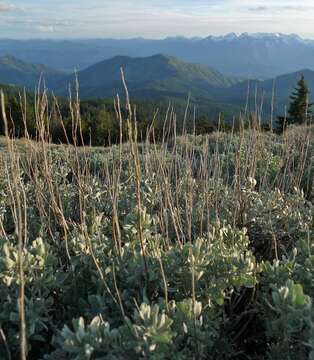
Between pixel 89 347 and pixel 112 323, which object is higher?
pixel 89 347

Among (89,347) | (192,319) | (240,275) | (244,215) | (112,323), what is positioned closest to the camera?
(89,347)

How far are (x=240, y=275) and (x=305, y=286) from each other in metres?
0.41

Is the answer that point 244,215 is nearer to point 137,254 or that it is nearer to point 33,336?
point 137,254

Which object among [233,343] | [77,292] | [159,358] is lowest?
[233,343]

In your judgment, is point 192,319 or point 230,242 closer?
point 192,319

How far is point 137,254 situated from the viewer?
287cm

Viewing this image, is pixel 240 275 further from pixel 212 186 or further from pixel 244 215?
pixel 212 186

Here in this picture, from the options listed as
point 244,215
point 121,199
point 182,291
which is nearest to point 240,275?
point 182,291

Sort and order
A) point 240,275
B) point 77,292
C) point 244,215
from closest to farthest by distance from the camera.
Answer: point 240,275, point 77,292, point 244,215

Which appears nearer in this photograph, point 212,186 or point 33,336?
point 33,336

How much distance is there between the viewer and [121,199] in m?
4.77

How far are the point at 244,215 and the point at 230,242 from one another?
3.61 ft

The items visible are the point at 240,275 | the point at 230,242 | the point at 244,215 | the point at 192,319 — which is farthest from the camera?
the point at 244,215

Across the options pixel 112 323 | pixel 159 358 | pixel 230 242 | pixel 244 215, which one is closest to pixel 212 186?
pixel 244 215
